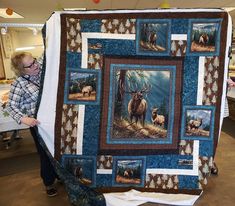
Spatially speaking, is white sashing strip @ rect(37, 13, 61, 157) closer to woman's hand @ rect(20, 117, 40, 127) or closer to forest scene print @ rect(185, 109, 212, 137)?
woman's hand @ rect(20, 117, 40, 127)

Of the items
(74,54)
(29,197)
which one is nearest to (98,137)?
(74,54)

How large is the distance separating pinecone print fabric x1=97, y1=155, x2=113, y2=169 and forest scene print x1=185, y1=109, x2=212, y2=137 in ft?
1.97

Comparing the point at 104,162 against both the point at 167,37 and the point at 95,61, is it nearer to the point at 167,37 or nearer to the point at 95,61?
the point at 95,61

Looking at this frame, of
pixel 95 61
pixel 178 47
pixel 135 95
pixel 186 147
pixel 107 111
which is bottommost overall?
pixel 186 147

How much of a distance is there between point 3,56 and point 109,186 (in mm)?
7183

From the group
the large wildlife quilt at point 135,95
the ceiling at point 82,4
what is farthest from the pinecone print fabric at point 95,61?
the ceiling at point 82,4

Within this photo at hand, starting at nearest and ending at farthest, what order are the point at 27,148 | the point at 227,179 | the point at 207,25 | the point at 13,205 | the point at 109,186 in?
1. the point at 207,25
2. the point at 109,186
3. the point at 13,205
4. the point at 227,179
5. the point at 27,148

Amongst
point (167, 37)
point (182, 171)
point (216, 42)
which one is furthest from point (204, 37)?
point (182, 171)

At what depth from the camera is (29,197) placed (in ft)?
7.13

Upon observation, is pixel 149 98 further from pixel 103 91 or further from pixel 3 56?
pixel 3 56

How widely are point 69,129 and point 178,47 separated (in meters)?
0.97

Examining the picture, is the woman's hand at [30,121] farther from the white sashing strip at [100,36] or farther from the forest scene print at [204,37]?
the forest scene print at [204,37]

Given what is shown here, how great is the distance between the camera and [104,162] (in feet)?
6.05

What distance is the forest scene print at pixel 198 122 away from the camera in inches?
71.8
